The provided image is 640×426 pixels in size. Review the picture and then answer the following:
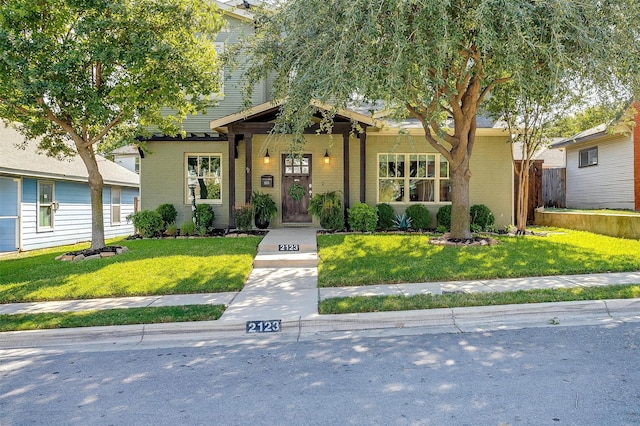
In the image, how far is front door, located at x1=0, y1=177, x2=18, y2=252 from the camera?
517 inches

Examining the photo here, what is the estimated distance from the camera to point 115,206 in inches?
758

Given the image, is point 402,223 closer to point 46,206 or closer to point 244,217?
point 244,217

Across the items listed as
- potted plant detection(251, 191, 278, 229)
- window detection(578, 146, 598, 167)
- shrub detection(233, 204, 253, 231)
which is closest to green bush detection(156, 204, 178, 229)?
shrub detection(233, 204, 253, 231)

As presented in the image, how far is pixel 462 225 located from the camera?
10336mm

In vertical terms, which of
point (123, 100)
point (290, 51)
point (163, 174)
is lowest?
point (163, 174)

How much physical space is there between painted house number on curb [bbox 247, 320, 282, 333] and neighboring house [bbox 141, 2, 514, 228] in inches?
331

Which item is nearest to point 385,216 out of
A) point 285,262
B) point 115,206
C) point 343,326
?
point 285,262

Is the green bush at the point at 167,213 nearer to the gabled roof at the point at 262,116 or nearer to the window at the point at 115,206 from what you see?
the gabled roof at the point at 262,116

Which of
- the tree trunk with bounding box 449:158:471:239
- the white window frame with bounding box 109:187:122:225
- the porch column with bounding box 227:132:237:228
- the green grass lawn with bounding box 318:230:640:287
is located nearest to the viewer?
the green grass lawn with bounding box 318:230:640:287

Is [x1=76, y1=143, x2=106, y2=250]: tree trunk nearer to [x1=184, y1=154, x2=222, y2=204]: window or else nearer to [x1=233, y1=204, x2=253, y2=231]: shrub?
[x1=233, y1=204, x2=253, y2=231]: shrub

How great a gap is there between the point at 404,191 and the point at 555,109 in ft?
16.0

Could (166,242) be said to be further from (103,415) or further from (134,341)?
(103,415)

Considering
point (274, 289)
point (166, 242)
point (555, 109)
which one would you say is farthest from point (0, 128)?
point (555, 109)

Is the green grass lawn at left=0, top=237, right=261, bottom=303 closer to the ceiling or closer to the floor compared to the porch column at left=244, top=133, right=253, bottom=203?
closer to the floor
